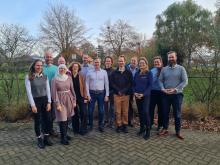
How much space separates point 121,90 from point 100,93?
58 centimetres

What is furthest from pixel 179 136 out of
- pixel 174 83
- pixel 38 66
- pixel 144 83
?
pixel 38 66

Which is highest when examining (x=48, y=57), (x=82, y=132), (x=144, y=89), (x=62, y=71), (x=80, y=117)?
(x=48, y=57)

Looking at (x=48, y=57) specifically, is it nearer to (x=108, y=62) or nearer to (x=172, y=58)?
(x=108, y=62)

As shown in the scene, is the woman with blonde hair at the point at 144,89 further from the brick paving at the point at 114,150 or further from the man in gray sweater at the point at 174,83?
the brick paving at the point at 114,150

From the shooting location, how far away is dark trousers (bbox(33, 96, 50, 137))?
5.28 meters

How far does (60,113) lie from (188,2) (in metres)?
34.3

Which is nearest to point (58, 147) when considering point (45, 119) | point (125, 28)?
point (45, 119)

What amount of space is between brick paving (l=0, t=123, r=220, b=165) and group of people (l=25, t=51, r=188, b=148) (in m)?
0.29

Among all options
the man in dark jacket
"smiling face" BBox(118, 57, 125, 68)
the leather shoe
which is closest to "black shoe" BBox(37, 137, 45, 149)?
the man in dark jacket

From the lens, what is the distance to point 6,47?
8.32 metres

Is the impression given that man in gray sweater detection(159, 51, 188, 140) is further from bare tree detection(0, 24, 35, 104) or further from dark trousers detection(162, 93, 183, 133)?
bare tree detection(0, 24, 35, 104)

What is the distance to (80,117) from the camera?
20.6 ft

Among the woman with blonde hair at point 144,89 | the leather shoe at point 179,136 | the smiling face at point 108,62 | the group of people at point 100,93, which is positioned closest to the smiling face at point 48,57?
the group of people at point 100,93

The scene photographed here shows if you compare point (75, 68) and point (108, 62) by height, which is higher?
point (108, 62)
